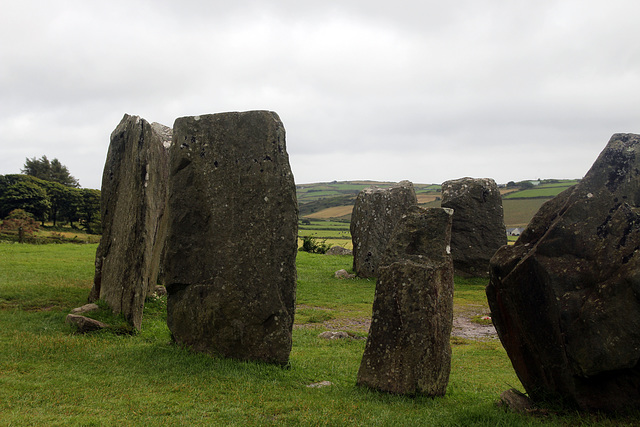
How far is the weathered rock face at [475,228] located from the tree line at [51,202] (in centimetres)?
3361

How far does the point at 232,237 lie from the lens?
9.34 meters

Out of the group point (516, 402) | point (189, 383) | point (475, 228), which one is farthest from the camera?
point (475, 228)

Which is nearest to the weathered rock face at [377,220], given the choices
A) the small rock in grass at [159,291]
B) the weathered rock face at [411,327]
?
the small rock in grass at [159,291]

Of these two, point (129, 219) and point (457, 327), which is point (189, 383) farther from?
point (457, 327)

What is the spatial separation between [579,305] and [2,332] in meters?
10.4

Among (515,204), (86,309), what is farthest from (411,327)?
(515,204)

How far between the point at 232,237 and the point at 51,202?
144ft

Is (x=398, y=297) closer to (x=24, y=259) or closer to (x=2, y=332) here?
(x=2, y=332)

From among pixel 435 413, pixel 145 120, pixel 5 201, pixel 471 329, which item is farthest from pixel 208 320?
pixel 5 201

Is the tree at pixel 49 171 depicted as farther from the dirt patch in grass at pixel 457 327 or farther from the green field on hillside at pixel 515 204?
the dirt patch in grass at pixel 457 327

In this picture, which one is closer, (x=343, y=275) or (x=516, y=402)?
(x=516, y=402)

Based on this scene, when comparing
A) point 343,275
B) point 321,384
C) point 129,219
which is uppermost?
point 129,219

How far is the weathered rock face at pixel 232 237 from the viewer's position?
30.1ft

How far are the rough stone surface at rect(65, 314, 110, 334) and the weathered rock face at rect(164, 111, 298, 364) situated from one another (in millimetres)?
2240
